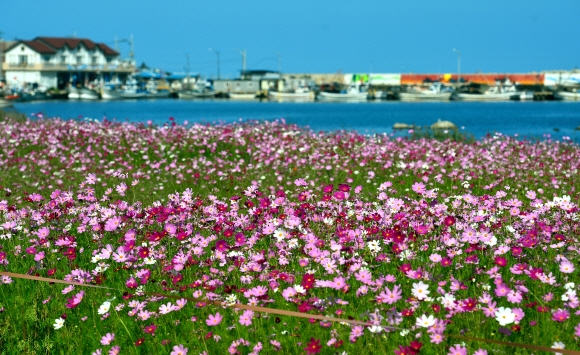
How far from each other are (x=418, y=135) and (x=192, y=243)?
564 inches

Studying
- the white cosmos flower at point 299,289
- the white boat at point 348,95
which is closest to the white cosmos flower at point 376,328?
the white cosmos flower at point 299,289

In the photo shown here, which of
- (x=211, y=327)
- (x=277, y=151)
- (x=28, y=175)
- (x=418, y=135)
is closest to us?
(x=211, y=327)

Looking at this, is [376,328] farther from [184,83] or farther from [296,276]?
[184,83]

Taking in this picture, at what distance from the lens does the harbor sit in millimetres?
114688

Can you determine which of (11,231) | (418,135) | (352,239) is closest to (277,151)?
(418,135)

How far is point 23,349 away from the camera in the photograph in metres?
4.80

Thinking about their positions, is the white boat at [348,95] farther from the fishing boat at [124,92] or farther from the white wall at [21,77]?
the white wall at [21,77]

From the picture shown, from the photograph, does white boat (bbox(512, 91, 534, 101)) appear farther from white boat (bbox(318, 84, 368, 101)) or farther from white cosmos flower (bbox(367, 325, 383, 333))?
white cosmos flower (bbox(367, 325, 383, 333))

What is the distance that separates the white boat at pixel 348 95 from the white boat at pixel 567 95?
99.7ft

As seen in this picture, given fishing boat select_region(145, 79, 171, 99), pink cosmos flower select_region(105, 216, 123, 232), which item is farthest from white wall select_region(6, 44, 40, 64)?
pink cosmos flower select_region(105, 216, 123, 232)

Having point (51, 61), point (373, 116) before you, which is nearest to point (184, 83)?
point (51, 61)

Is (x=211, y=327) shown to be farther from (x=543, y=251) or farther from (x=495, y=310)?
(x=543, y=251)

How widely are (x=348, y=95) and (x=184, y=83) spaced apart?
44052mm

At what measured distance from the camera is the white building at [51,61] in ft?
375
